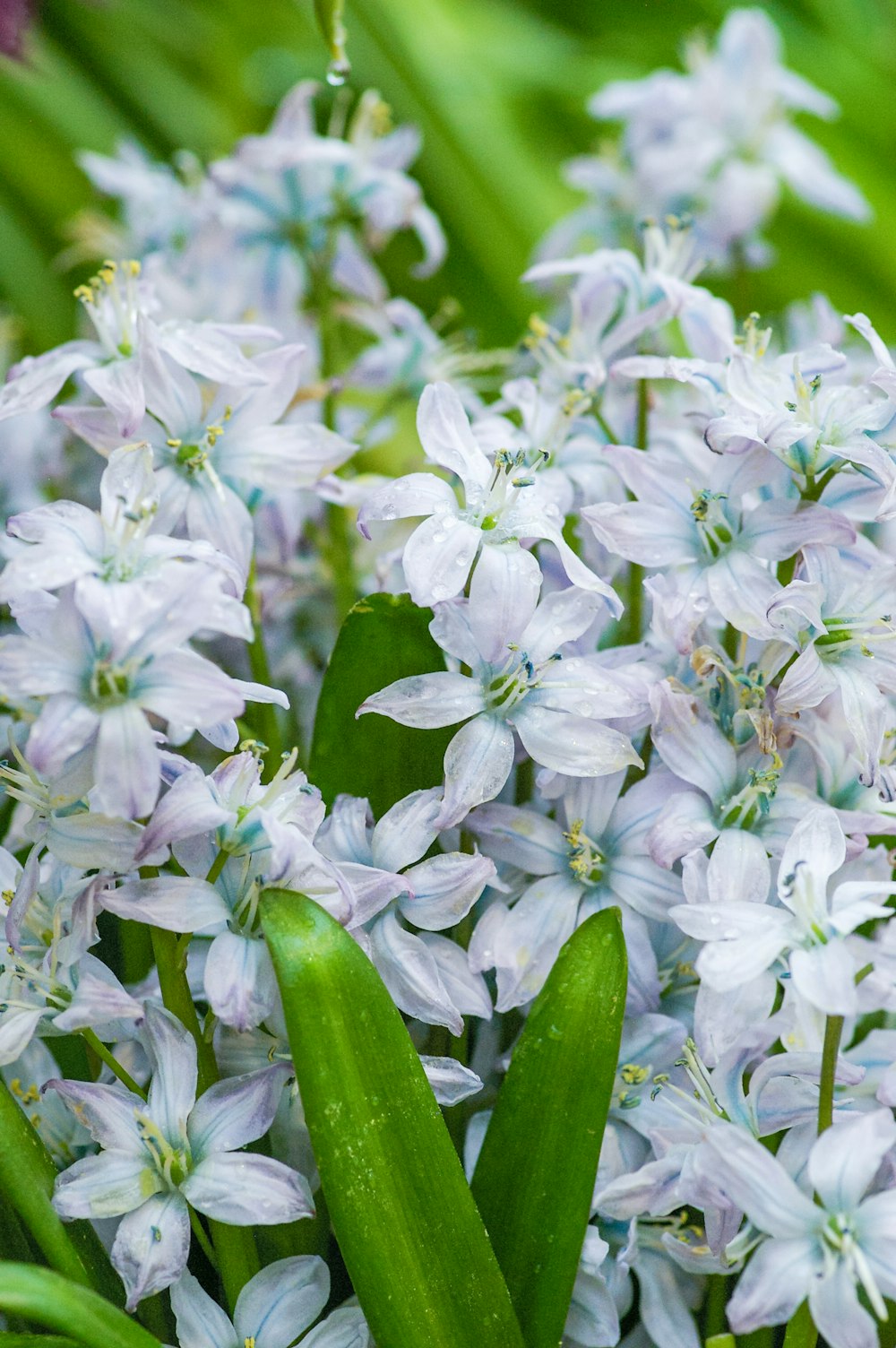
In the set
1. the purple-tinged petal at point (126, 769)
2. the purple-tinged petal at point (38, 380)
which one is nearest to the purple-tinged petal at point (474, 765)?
→ the purple-tinged petal at point (126, 769)

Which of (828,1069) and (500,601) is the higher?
(500,601)

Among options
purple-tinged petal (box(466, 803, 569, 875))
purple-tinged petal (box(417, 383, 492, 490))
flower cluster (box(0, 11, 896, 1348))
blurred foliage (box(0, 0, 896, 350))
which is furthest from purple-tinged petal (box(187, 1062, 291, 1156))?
blurred foliage (box(0, 0, 896, 350))

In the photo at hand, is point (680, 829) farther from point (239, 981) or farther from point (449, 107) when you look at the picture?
point (449, 107)

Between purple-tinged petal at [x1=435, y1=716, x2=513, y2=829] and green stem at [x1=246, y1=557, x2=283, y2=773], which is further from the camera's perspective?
green stem at [x1=246, y1=557, x2=283, y2=773]

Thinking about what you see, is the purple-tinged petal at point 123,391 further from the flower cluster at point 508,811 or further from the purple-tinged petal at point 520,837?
the purple-tinged petal at point 520,837

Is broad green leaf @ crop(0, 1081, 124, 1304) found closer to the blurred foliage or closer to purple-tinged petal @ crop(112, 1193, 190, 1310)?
purple-tinged petal @ crop(112, 1193, 190, 1310)

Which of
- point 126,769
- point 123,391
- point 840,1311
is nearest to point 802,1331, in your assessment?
point 840,1311
